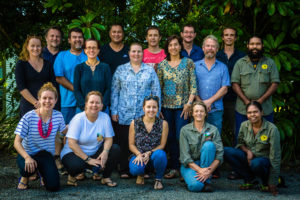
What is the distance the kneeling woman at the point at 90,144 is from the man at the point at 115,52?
881 mm

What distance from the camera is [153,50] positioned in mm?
4938

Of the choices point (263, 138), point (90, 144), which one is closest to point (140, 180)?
point (90, 144)

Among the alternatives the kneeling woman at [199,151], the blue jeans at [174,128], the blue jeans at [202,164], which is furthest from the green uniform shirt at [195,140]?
the blue jeans at [174,128]

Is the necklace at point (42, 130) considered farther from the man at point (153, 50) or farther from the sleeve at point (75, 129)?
the man at point (153, 50)

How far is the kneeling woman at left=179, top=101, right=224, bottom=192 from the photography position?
3.94 m

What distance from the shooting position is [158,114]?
4410mm

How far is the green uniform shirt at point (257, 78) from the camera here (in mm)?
4543

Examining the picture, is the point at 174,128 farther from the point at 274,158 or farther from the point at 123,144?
the point at 274,158

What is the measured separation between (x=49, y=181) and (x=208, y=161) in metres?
1.77

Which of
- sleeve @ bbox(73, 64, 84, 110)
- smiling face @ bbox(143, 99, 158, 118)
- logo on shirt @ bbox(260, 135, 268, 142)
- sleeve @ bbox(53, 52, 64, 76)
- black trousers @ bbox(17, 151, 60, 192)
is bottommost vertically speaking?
black trousers @ bbox(17, 151, 60, 192)

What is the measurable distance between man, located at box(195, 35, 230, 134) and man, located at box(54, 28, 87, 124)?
1.63 m


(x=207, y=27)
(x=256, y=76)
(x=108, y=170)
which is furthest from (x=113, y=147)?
(x=207, y=27)

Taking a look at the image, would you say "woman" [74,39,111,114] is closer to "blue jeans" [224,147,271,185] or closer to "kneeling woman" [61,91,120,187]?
"kneeling woman" [61,91,120,187]

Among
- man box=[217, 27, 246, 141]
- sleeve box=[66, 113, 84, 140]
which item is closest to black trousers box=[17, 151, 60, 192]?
sleeve box=[66, 113, 84, 140]
